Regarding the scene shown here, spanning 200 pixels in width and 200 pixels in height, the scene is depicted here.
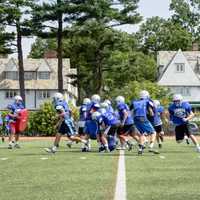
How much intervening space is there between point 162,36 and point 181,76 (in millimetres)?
13269

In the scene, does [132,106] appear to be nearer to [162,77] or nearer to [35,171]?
[35,171]

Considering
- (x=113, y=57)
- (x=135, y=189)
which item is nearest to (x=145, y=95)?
(x=135, y=189)

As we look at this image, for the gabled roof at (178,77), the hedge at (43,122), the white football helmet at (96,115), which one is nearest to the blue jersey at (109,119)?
the white football helmet at (96,115)

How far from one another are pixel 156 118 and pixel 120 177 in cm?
1604

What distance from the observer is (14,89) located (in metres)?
91.9

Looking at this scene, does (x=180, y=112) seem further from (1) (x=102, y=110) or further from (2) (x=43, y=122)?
(2) (x=43, y=122)

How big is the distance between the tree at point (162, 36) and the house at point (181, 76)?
934 centimetres

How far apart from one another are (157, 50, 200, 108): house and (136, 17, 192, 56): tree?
30.6ft

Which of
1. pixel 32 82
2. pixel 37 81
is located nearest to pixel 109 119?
pixel 37 81

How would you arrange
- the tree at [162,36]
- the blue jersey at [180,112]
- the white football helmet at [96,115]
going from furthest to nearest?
the tree at [162,36], the white football helmet at [96,115], the blue jersey at [180,112]

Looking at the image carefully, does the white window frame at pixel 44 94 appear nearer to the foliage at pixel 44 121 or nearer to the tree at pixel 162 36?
the tree at pixel 162 36

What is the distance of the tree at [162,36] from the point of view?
10081cm

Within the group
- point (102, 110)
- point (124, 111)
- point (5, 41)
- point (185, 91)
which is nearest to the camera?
point (124, 111)

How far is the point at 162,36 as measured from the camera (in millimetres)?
102312
